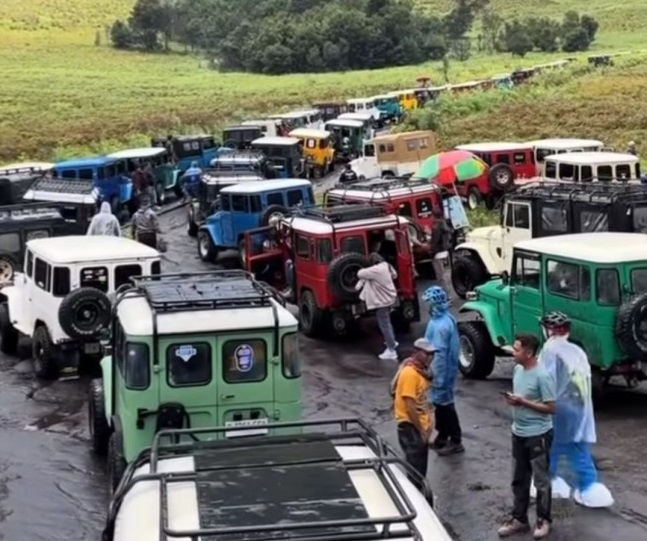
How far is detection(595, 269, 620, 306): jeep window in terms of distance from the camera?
13000 mm

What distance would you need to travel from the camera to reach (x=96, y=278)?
1596 centimetres

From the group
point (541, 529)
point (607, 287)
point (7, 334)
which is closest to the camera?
point (541, 529)

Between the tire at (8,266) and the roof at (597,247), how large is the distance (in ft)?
32.6

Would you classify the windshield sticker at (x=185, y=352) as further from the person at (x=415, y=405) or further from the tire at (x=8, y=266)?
the tire at (x=8, y=266)

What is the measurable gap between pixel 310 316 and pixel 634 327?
267 inches

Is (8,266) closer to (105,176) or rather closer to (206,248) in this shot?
(206,248)

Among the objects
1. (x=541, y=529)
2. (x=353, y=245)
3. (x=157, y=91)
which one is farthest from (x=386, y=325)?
(x=157, y=91)

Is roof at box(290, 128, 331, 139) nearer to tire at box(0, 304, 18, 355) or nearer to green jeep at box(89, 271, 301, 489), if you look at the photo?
tire at box(0, 304, 18, 355)

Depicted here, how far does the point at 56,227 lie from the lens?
2102cm

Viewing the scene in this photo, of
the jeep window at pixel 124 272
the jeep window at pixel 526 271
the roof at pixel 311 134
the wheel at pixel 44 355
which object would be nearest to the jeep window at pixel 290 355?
the jeep window at pixel 526 271

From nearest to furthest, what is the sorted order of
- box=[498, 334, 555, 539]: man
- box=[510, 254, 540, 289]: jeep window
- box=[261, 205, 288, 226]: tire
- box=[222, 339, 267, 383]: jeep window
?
box=[498, 334, 555, 539]: man < box=[222, 339, 267, 383]: jeep window < box=[510, 254, 540, 289]: jeep window < box=[261, 205, 288, 226]: tire

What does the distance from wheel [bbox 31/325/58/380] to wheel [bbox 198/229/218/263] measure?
9994 millimetres

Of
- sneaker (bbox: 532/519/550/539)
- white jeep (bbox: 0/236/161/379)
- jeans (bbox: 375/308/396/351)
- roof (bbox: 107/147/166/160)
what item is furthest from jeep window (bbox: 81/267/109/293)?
roof (bbox: 107/147/166/160)

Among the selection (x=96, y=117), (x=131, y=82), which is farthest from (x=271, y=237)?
(x=131, y=82)
